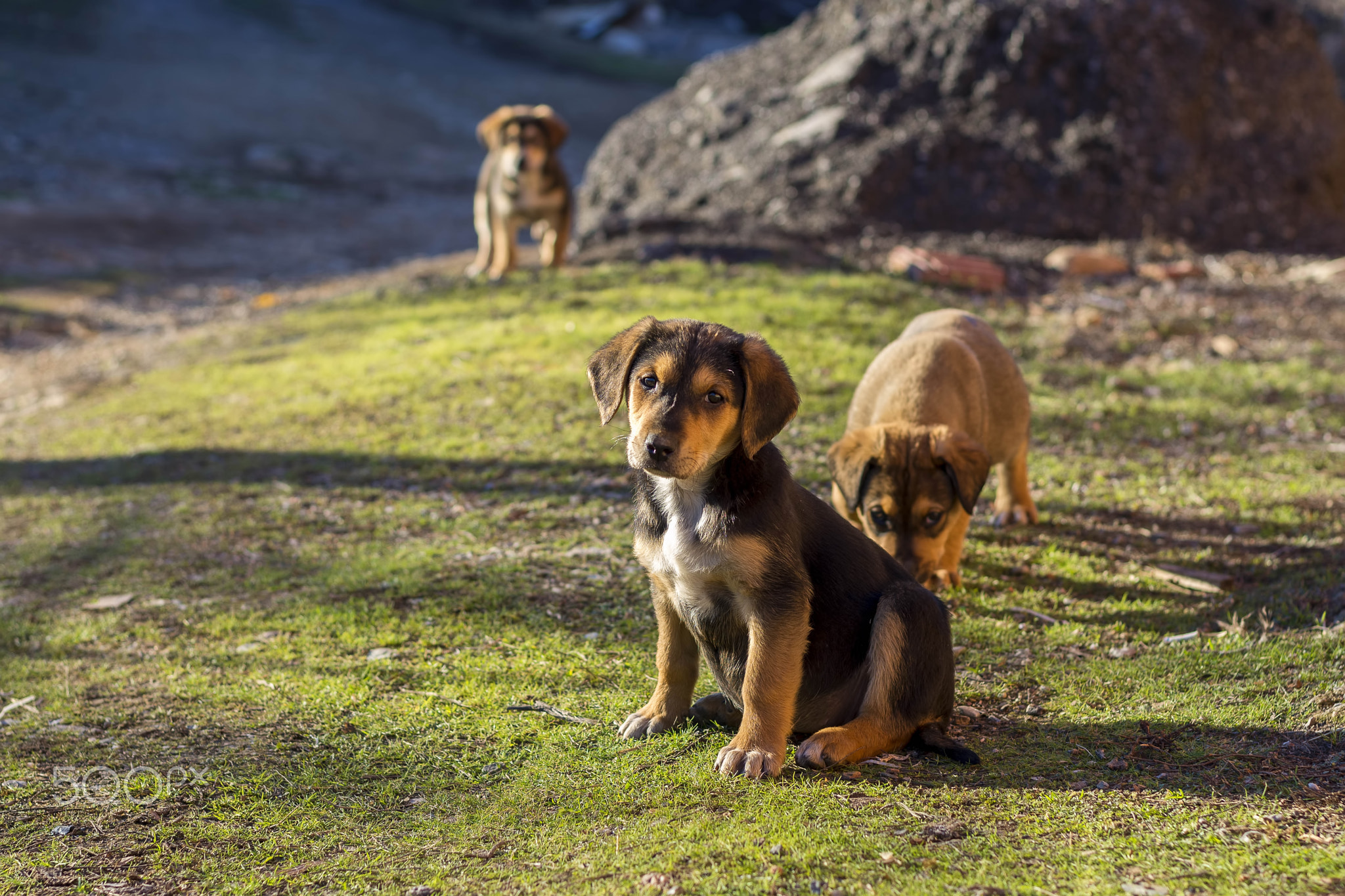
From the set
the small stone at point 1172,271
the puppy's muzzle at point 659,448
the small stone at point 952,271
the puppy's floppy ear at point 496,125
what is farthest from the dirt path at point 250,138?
the puppy's muzzle at point 659,448

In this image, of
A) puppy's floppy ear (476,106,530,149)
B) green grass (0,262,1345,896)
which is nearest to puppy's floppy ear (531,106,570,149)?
puppy's floppy ear (476,106,530,149)

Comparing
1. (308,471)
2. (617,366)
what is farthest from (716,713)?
(308,471)

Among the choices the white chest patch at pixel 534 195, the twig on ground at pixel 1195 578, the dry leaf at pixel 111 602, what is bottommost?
the dry leaf at pixel 111 602

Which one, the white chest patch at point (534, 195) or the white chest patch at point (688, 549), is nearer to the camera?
the white chest patch at point (688, 549)

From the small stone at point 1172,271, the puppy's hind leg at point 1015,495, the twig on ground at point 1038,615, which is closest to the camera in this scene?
the twig on ground at point 1038,615

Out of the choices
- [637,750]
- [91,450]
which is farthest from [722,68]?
[637,750]

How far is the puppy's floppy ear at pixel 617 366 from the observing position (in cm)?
444

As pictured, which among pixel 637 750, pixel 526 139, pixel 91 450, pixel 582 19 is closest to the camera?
pixel 637 750

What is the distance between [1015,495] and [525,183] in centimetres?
948

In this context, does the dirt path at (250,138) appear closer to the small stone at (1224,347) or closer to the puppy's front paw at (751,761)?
the small stone at (1224,347)

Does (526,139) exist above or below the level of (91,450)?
above

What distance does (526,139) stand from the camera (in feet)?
49.6

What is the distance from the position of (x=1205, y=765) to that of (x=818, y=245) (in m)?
12.1

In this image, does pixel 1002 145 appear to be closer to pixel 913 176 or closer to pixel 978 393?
pixel 913 176
